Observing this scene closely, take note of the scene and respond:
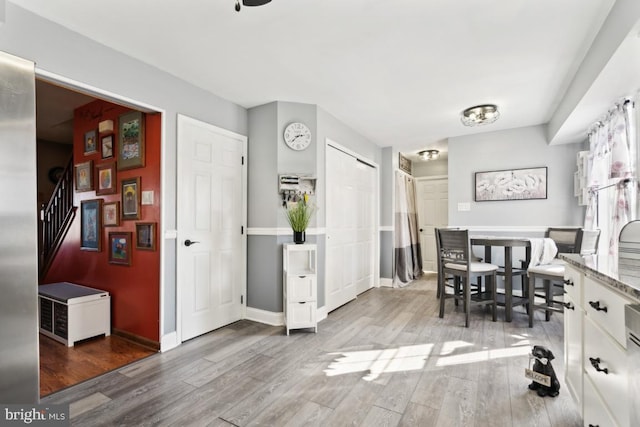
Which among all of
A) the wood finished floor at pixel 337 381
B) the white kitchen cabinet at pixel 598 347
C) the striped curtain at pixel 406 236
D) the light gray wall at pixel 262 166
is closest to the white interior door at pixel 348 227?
the striped curtain at pixel 406 236

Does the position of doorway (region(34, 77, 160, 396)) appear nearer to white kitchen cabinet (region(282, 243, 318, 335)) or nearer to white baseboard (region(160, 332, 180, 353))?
white baseboard (region(160, 332, 180, 353))

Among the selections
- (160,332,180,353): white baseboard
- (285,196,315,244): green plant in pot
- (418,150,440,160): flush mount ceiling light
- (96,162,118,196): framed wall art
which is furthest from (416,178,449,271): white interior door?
(96,162,118,196): framed wall art

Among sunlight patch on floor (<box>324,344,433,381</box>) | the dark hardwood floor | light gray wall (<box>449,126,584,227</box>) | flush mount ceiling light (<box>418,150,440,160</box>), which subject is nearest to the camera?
the dark hardwood floor

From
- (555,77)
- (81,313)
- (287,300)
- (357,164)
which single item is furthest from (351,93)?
(81,313)

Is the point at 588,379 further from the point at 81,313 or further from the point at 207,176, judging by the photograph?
the point at 81,313

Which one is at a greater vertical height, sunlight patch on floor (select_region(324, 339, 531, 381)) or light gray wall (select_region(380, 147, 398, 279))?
light gray wall (select_region(380, 147, 398, 279))

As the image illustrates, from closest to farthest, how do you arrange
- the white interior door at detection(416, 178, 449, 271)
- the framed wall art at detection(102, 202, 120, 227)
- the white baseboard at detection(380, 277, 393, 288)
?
the framed wall art at detection(102, 202, 120, 227), the white baseboard at detection(380, 277, 393, 288), the white interior door at detection(416, 178, 449, 271)

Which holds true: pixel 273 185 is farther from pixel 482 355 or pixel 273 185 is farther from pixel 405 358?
pixel 482 355

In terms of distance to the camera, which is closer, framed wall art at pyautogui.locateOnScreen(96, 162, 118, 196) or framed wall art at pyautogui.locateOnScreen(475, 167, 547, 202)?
framed wall art at pyautogui.locateOnScreen(96, 162, 118, 196)

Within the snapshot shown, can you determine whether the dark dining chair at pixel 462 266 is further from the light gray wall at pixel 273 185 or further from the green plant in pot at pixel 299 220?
the green plant in pot at pixel 299 220

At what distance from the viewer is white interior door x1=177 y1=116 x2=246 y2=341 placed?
280cm

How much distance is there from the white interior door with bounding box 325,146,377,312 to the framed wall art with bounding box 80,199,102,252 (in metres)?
2.49

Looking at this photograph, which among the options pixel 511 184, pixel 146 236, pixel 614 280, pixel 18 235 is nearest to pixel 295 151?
pixel 146 236

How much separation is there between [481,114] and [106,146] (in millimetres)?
4046
